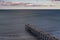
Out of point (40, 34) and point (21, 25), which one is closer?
point (40, 34)

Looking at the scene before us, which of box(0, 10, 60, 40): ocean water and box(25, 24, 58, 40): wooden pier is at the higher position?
box(25, 24, 58, 40): wooden pier

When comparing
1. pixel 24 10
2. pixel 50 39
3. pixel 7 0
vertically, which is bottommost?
pixel 24 10

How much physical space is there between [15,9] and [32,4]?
4.33 ft

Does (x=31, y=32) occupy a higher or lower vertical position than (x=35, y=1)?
higher

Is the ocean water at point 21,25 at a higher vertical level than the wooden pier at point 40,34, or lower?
lower

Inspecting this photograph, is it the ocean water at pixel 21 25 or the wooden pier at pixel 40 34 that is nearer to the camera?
the wooden pier at pixel 40 34

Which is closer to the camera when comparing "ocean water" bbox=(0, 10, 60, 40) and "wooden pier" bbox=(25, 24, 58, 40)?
"wooden pier" bbox=(25, 24, 58, 40)

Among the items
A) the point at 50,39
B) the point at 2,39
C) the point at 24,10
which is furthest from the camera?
the point at 24,10

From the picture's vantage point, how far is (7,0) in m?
13.5

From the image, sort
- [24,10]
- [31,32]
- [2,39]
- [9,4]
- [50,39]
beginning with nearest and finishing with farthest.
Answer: [50,39], [2,39], [31,32], [9,4], [24,10]

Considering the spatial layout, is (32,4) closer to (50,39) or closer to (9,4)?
(9,4)

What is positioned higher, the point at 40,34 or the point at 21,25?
the point at 40,34

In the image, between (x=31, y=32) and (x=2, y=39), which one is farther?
(x=31, y=32)

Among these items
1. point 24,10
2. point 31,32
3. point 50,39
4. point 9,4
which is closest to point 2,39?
point 31,32
